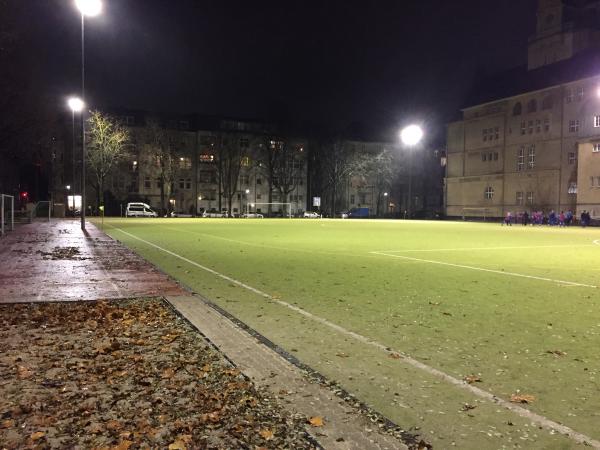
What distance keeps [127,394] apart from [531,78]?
265 feet

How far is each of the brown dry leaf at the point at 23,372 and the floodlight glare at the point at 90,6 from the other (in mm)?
24620

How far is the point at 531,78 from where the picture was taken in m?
74.5

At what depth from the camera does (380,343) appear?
6793mm

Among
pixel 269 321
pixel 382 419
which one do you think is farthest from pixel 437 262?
pixel 382 419

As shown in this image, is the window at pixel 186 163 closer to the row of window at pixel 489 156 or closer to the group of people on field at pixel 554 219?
the row of window at pixel 489 156

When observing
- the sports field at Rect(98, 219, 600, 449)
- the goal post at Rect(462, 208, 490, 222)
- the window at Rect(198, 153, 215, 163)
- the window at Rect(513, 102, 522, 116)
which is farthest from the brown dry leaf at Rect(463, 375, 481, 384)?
the window at Rect(198, 153, 215, 163)

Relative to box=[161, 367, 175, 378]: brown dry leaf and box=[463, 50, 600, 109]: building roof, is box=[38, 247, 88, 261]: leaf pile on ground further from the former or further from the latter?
box=[463, 50, 600, 109]: building roof

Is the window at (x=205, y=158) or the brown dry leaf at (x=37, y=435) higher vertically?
the window at (x=205, y=158)

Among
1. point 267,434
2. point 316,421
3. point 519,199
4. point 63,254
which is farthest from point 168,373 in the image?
point 519,199

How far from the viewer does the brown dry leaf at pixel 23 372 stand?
530 centimetres

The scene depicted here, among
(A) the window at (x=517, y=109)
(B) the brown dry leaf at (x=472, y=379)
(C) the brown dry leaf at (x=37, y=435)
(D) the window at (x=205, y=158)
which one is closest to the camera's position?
(C) the brown dry leaf at (x=37, y=435)

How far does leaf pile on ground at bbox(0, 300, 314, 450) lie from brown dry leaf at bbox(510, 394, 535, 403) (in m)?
2.06

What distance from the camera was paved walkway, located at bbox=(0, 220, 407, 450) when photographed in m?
4.18

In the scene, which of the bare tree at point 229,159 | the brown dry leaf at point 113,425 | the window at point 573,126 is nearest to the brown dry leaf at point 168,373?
the brown dry leaf at point 113,425
